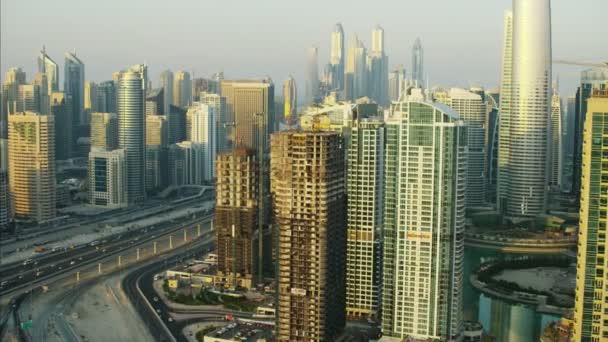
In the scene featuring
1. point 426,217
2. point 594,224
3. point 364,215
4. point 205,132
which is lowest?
point 364,215

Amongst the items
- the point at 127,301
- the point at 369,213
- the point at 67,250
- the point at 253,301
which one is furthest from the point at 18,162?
the point at 369,213

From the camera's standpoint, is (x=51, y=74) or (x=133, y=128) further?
(x=51, y=74)

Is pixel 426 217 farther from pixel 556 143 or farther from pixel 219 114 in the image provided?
pixel 219 114

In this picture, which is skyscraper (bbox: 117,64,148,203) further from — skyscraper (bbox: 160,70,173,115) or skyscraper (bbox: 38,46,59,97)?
skyscraper (bbox: 160,70,173,115)

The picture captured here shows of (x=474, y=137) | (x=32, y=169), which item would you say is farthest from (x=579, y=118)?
(x=32, y=169)

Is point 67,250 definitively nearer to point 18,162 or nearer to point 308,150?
point 18,162

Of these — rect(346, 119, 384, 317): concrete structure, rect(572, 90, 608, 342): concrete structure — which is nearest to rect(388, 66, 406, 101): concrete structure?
rect(346, 119, 384, 317): concrete structure

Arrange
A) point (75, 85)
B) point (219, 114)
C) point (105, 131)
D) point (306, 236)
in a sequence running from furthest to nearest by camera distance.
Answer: point (75, 85), point (219, 114), point (105, 131), point (306, 236)
